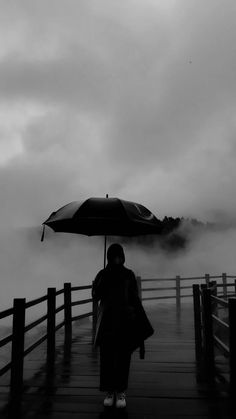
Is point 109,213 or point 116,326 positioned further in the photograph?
point 109,213

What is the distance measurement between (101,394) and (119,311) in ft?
4.34

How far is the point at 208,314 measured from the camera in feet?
19.8

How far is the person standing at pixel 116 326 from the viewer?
162 inches

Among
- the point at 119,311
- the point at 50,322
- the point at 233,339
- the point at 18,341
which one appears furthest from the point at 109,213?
the point at 50,322

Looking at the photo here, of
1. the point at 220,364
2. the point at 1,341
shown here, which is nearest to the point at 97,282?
the point at 1,341

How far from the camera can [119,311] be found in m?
4.10

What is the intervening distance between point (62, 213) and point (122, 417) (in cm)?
278

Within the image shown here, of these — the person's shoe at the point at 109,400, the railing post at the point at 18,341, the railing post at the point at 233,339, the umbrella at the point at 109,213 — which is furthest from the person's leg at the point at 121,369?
the umbrella at the point at 109,213

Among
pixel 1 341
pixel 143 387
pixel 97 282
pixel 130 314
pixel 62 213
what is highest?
pixel 62 213

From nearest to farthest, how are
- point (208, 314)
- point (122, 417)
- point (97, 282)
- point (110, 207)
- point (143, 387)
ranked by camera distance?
point (122, 417) < point (97, 282) < point (143, 387) < point (110, 207) < point (208, 314)

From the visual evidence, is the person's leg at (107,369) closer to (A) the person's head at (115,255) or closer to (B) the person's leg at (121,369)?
(B) the person's leg at (121,369)

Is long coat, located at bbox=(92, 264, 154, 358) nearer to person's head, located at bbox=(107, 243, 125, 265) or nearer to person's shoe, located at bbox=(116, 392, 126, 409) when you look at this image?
person's head, located at bbox=(107, 243, 125, 265)

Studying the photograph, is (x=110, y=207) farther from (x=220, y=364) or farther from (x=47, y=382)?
(x=220, y=364)

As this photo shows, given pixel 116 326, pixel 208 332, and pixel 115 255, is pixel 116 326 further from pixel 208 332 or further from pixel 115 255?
pixel 208 332
